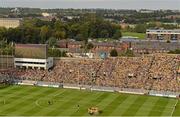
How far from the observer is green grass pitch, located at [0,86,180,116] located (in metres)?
56.1

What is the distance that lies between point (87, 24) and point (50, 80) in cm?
8419

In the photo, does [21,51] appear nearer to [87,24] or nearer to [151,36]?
[87,24]

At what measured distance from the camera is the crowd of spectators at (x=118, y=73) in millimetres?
71875

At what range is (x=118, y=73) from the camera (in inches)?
2982

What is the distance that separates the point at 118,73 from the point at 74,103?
1694cm

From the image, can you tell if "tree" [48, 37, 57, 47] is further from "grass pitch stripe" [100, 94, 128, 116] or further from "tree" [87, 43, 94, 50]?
"grass pitch stripe" [100, 94, 128, 116]

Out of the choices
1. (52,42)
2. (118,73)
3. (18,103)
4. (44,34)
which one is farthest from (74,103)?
(44,34)

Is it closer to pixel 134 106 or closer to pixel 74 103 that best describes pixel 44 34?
pixel 74 103

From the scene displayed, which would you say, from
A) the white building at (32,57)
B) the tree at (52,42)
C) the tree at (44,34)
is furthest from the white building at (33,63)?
the tree at (44,34)

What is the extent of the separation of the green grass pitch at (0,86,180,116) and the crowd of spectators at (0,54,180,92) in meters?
4.58

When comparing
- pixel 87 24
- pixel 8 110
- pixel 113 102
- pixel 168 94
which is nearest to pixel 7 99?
pixel 8 110

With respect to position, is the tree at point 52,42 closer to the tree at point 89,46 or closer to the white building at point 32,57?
the tree at point 89,46

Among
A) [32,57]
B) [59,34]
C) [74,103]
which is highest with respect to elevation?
[32,57]

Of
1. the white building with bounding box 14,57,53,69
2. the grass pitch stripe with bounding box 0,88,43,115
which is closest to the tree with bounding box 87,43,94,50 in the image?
the white building with bounding box 14,57,53,69
